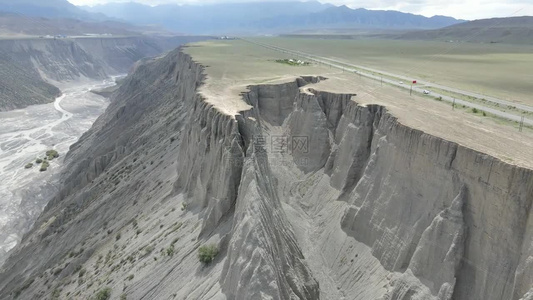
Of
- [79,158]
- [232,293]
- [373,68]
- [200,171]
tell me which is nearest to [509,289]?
[232,293]

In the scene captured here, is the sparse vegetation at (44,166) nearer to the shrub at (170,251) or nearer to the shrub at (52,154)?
the shrub at (52,154)

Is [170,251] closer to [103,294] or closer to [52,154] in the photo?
[103,294]

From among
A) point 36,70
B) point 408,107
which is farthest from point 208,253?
point 36,70

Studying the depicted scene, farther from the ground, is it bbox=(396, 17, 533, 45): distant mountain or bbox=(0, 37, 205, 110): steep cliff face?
bbox=(396, 17, 533, 45): distant mountain

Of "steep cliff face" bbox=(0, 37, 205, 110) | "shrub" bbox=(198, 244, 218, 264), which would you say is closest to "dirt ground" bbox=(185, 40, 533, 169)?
"shrub" bbox=(198, 244, 218, 264)

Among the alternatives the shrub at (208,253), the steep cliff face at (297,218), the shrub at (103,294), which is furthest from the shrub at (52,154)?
the shrub at (208,253)

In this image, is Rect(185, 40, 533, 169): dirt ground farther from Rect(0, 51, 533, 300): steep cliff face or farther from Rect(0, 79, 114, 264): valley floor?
Rect(0, 79, 114, 264): valley floor
